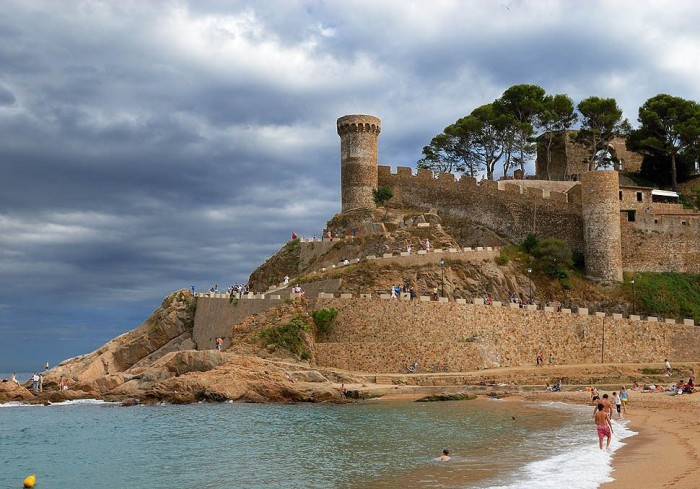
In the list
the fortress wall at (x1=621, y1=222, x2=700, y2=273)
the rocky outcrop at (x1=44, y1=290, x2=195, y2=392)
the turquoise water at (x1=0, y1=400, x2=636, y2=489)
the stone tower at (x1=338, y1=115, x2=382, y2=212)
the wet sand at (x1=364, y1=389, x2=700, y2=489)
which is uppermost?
the stone tower at (x1=338, y1=115, x2=382, y2=212)

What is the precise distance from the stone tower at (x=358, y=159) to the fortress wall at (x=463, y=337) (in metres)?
18.1

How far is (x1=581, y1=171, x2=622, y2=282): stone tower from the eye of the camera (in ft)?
150

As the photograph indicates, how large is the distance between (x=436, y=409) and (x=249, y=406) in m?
8.21

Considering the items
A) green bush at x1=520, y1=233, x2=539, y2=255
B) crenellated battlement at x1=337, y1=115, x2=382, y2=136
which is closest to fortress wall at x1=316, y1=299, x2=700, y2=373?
green bush at x1=520, y1=233, x2=539, y2=255

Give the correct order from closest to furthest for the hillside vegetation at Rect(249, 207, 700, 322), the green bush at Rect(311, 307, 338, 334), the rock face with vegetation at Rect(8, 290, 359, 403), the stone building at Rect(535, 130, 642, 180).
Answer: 1. the rock face with vegetation at Rect(8, 290, 359, 403)
2. the green bush at Rect(311, 307, 338, 334)
3. the hillside vegetation at Rect(249, 207, 700, 322)
4. the stone building at Rect(535, 130, 642, 180)

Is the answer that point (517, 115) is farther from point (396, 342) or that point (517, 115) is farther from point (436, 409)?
point (436, 409)

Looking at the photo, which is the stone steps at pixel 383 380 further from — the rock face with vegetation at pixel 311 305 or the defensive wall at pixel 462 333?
the defensive wall at pixel 462 333

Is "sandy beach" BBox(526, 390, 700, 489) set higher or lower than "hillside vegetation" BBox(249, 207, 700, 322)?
lower

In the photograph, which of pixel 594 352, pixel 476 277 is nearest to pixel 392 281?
pixel 476 277

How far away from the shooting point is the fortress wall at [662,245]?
47.2 meters

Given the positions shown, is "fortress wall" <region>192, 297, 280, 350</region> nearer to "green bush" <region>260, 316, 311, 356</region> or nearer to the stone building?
"green bush" <region>260, 316, 311, 356</region>

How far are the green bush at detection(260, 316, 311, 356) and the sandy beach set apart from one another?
43.0ft

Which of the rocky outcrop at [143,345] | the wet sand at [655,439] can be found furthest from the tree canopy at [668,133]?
the rocky outcrop at [143,345]

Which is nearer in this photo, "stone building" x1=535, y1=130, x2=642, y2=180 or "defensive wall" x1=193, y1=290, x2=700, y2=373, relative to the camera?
"defensive wall" x1=193, y1=290, x2=700, y2=373
